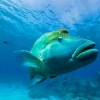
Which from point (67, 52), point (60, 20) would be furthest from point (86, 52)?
point (60, 20)

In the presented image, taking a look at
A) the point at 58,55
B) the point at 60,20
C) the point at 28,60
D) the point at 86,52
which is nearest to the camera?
the point at 86,52

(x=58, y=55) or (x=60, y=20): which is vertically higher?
(x=60, y=20)

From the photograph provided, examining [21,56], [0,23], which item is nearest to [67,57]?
[21,56]

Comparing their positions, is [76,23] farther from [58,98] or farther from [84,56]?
Answer: [84,56]

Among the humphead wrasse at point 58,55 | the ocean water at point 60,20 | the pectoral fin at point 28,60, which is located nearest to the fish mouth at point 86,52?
the humphead wrasse at point 58,55

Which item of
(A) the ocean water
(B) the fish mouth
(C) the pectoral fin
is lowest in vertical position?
(B) the fish mouth

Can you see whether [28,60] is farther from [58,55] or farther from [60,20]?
[60,20]

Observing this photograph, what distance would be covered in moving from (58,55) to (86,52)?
0.22 m

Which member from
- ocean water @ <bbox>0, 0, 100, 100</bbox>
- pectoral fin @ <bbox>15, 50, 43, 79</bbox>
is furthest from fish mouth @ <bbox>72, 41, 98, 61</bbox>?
ocean water @ <bbox>0, 0, 100, 100</bbox>

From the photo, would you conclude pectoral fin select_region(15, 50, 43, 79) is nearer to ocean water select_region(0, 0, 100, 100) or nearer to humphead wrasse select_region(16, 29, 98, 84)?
humphead wrasse select_region(16, 29, 98, 84)

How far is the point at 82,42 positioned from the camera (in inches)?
55.3

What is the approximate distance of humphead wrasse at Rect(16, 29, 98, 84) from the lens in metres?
1.38

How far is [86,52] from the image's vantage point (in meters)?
1.35

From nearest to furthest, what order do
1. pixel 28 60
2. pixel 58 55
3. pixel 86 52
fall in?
pixel 86 52 < pixel 58 55 < pixel 28 60
